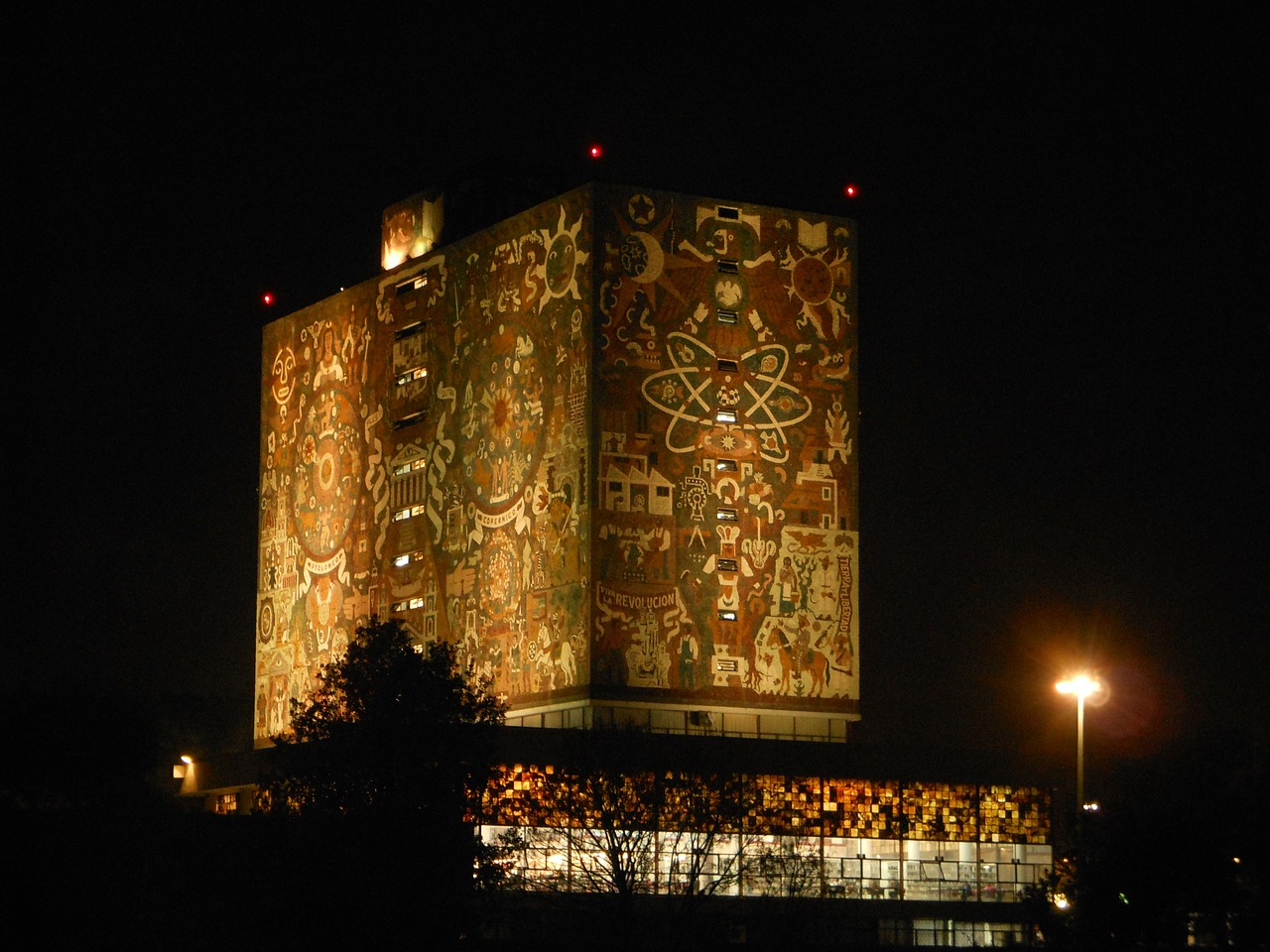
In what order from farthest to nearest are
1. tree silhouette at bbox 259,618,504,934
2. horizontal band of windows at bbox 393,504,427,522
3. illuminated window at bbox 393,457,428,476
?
illuminated window at bbox 393,457,428,476 → horizontal band of windows at bbox 393,504,427,522 → tree silhouette at bbox 259,618,504,934

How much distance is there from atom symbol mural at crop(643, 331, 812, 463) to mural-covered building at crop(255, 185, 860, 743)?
0.08m

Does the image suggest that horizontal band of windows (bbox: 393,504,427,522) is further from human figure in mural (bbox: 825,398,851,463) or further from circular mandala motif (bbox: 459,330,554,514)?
human figure in mural (bbox: 825,398,851,463)

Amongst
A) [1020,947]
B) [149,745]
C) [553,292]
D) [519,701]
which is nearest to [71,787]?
[149,745]

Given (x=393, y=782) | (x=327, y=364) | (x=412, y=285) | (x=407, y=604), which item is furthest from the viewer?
(x=327, y=364)

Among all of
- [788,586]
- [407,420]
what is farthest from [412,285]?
[788,586]

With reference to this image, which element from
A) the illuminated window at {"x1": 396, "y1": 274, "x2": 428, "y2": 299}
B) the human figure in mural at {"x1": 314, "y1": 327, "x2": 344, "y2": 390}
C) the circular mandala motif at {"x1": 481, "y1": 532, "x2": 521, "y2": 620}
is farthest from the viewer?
the human figure in mural at {"x1": 314, "y1": 327, "x2": 344, "y2": 390}

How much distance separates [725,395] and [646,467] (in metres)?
4.05

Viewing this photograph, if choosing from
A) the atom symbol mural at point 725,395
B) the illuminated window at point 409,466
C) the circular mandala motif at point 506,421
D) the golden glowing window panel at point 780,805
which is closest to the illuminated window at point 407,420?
the illuminated window at point 409,466

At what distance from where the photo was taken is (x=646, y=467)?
292 ft

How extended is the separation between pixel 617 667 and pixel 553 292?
1357 cm

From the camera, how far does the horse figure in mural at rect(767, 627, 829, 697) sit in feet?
299

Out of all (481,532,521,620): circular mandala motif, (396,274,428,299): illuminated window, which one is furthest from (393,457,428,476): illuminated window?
(481,532,521,620): circular mandala motif

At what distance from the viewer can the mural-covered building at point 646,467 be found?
290ft

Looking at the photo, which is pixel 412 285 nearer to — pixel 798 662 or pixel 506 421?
pixel 506 421
